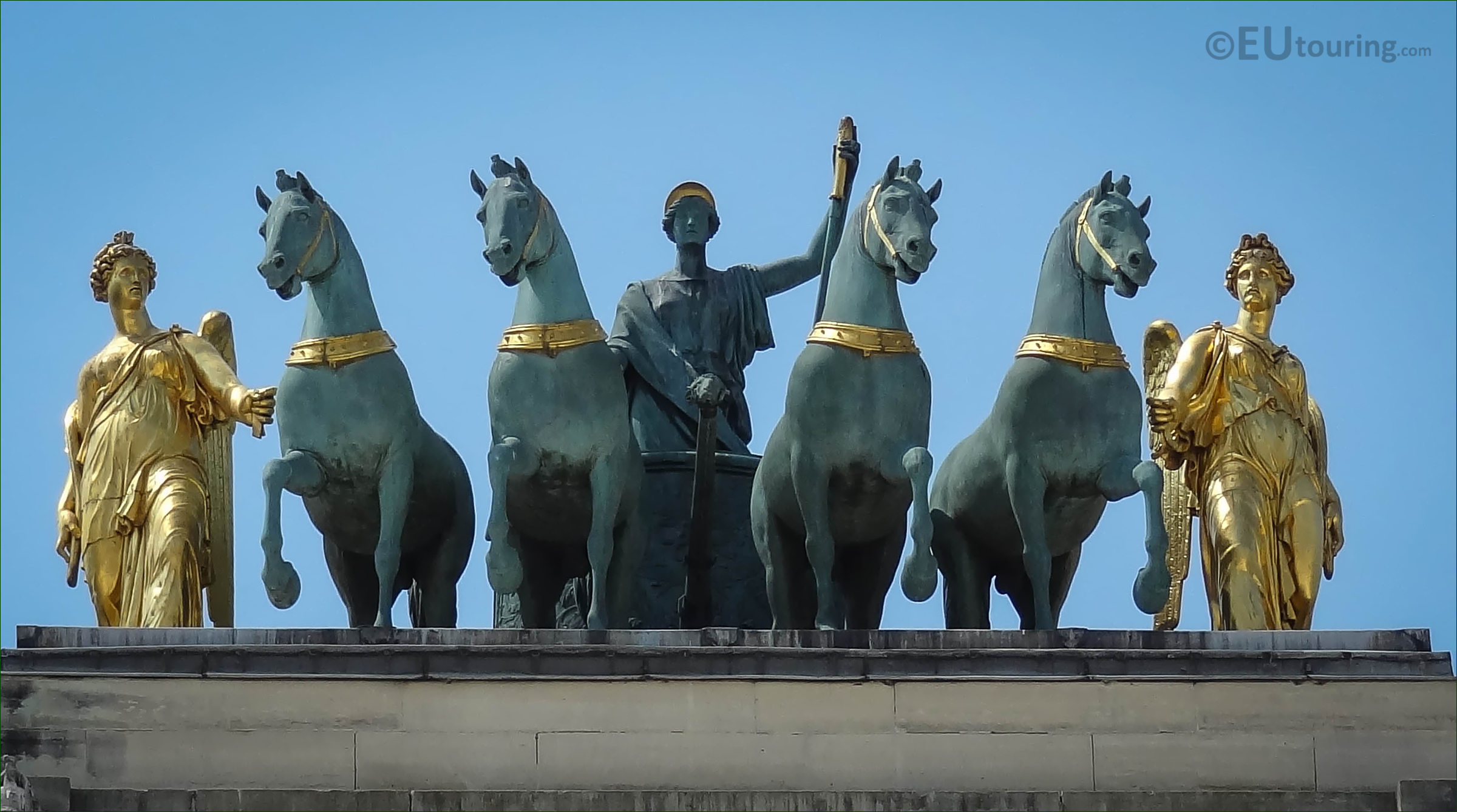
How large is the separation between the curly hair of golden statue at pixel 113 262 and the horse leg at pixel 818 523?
4684 millimetres

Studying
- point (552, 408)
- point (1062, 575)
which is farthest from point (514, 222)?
point (1062, 575)

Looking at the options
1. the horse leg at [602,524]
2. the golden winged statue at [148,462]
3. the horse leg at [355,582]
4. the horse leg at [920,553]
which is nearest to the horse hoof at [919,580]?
the horse leg at [920,553]

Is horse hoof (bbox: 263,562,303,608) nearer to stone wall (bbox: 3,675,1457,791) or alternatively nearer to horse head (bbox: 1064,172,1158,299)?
stone wall (bbox: 3,675,1457,791)

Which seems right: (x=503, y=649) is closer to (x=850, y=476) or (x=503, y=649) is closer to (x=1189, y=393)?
(x=850, y=476)

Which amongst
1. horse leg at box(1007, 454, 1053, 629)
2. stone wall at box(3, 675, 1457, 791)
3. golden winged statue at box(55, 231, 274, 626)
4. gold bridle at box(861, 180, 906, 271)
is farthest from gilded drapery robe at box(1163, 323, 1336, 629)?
golden winged statue at box(55, 231, 274, 626)

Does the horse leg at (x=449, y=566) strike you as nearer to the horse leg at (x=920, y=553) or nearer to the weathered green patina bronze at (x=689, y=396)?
the weathered green patina bronze at (x=689, y=396)

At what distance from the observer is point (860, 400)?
81.8 ft

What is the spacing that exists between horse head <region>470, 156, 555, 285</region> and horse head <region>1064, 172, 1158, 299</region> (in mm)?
3282

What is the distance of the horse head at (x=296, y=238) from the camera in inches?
978

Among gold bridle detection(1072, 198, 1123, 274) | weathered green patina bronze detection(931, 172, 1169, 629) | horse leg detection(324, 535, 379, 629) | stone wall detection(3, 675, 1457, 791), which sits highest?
gold bridle detection(1072, 198, 1123, 274)

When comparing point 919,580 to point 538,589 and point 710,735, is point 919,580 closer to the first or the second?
point 710,735

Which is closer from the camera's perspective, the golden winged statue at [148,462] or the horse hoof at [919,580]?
the horse hoof at [919,580]

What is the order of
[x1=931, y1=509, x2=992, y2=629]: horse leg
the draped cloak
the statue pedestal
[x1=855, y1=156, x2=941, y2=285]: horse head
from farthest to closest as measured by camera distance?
the draped cloak, [x1=931, y1=509, x2=992, y2=629]: horse leg, [x1=855, y1=156, x2=941, y2=285]: horse head, the statue pedestal

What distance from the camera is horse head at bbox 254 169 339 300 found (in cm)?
2484
